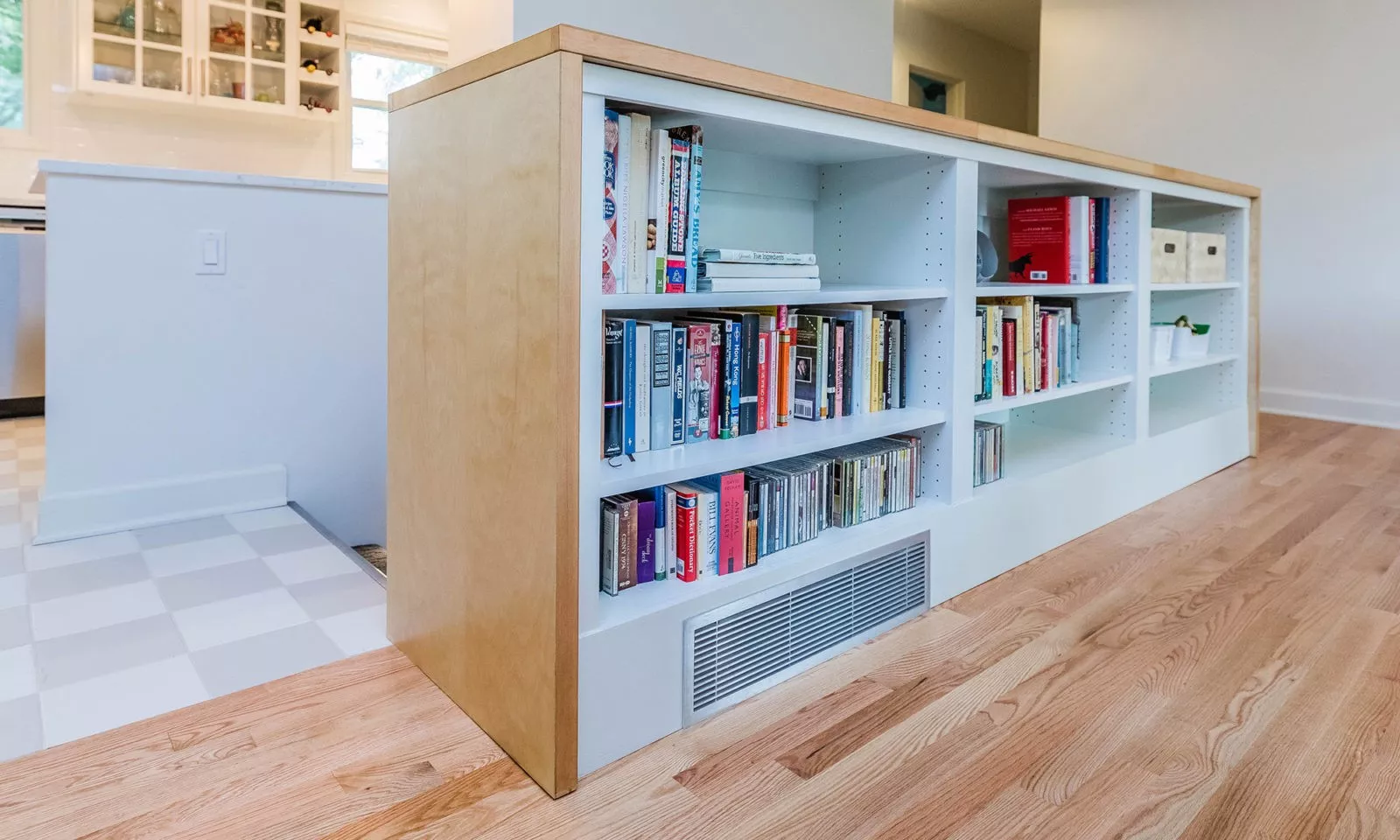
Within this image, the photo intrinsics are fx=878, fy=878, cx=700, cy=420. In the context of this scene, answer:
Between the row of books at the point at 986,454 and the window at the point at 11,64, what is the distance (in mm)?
4912

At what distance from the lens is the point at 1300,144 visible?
14.4 feet

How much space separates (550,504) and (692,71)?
635 mm

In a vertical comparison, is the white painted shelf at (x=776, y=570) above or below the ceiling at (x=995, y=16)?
below

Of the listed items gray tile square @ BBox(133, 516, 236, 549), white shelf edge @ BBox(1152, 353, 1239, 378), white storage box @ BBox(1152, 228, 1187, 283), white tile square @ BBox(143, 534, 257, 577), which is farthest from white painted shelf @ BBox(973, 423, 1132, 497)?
gray tile square @ BBox(133, 516, 236, 549)

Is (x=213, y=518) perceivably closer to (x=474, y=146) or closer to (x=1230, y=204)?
(x=474, y=146)

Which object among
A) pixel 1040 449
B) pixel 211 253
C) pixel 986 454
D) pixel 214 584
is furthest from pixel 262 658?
pixel 1040 449

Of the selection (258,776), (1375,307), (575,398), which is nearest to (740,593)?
(575,398)

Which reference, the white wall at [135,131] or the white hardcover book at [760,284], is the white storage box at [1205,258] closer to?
the white hardcover book at [760,284]

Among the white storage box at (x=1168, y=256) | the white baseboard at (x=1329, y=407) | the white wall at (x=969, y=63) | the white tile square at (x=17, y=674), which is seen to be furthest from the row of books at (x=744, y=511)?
the white wall at (x=969, y=63)

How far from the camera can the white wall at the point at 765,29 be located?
6.90 ft

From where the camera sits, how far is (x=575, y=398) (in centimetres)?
113

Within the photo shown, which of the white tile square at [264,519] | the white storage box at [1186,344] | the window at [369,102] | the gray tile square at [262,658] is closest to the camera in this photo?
the gray tile square at [262,658]

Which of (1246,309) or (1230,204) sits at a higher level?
(1230,204)

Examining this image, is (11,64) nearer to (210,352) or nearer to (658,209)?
(210,352)
